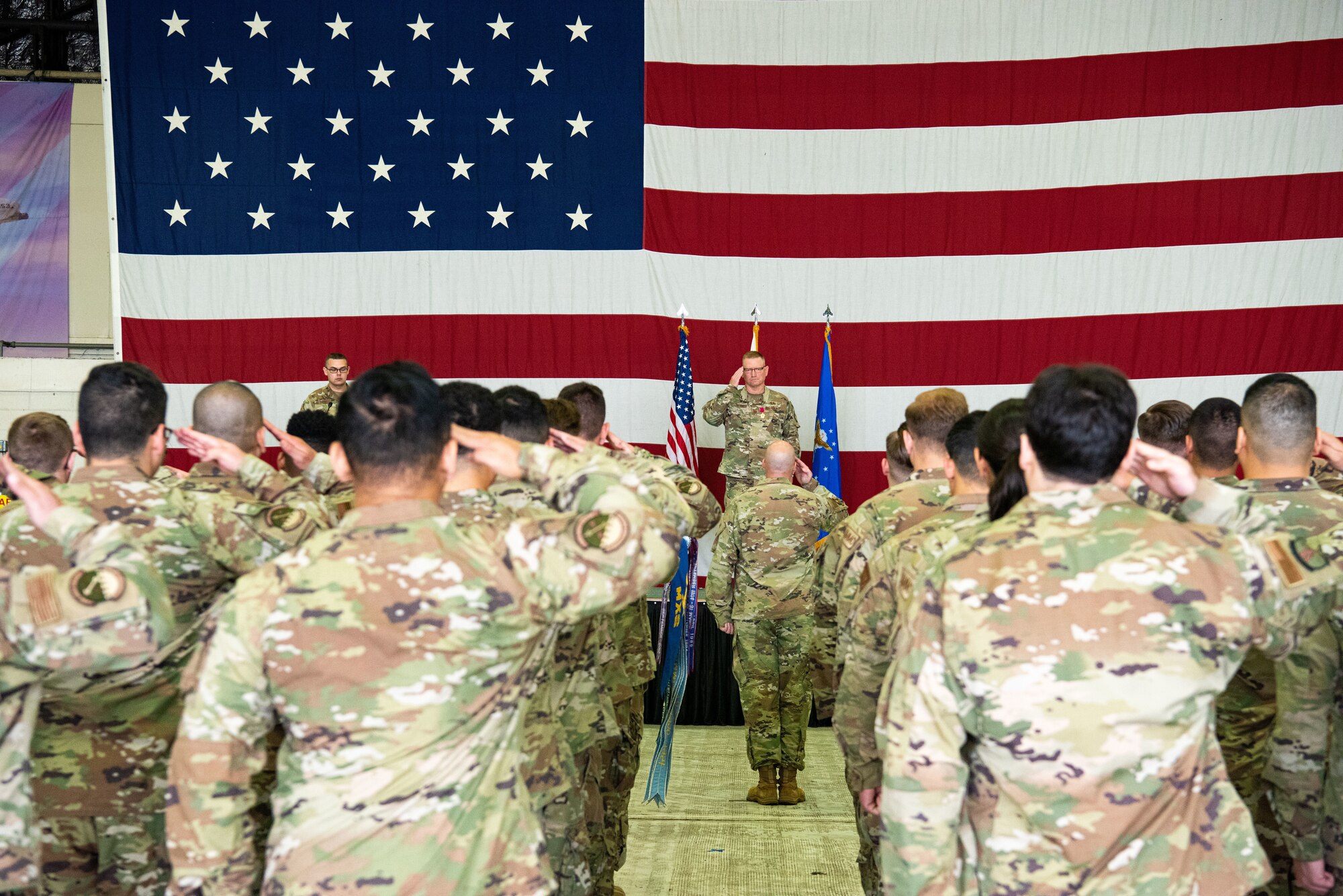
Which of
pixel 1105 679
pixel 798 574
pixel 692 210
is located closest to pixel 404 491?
pixel 1105 679

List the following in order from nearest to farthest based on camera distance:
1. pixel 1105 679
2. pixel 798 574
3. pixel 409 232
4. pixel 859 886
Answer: pixel 1105 679 → pixel 859 886 → pixel 798 574 → pixel 409 232

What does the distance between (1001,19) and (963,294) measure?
5.30 ft

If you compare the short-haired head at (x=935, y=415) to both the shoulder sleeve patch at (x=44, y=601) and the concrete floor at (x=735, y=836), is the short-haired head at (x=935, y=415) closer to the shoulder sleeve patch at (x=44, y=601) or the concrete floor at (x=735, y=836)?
the concrete floor at (x=735, y=836)

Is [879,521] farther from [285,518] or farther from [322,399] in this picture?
[322,399]

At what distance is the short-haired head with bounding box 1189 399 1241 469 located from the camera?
10.1ft

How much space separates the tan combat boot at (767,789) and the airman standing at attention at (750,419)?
1762mm

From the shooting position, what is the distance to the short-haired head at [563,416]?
3234 millimetres

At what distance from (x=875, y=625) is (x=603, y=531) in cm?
128

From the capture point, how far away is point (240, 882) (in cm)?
160

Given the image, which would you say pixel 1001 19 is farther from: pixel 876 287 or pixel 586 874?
pixel 586 874

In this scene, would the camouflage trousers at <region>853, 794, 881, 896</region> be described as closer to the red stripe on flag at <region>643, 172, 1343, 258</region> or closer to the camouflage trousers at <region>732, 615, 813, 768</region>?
the camouflage trousers at <region>732, 615, 813, 768</region>

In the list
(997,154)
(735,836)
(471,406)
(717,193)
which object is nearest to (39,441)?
(471,406)

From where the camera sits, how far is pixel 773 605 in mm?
5148

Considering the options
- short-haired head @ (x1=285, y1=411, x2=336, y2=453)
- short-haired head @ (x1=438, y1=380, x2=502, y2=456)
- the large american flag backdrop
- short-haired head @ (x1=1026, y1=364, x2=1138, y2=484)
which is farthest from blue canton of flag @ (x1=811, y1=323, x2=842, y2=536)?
short-haired head @ (x1=1026, y1=364, x2=1138, y2=484)
